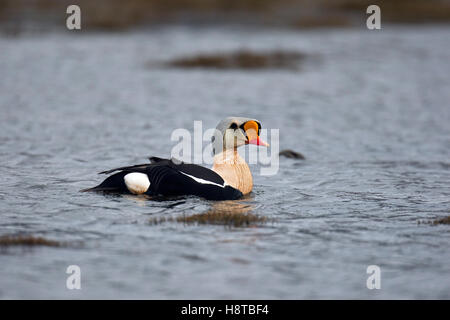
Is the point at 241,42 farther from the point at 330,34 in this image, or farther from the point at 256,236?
the point at 256,236

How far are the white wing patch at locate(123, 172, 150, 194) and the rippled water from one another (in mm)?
362

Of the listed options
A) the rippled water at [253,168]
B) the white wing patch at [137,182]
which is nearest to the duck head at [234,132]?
the rippled water at [253,168]

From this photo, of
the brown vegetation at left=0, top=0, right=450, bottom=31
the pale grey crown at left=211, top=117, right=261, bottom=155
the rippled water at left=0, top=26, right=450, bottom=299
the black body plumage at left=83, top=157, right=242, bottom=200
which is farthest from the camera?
the brown vegetation at left=0, top=0, right=450, bottom=31

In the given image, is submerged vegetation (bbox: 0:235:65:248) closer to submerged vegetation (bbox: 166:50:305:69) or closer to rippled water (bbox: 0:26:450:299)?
rippled water (bbox: 0:26:450:299)

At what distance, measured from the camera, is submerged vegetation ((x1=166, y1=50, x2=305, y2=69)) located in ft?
91.2

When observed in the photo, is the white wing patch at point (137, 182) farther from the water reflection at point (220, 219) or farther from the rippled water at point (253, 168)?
the water reflection at point (220, 219)

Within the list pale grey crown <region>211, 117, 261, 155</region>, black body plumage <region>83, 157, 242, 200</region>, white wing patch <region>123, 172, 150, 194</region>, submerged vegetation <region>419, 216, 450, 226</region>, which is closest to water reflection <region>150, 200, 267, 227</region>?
black body plumage <region>83, 157, 242, 200</region>

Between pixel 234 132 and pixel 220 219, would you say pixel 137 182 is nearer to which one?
pixel 234 132

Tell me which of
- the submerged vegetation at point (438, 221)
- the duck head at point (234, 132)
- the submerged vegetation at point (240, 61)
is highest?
the submerged vegetation at point (240, 61)

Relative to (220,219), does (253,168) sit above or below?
above

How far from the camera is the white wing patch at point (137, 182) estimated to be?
11227 millimetres

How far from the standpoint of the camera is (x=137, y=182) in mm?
11242

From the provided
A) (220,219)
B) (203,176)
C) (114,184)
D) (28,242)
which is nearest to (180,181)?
(203,176)

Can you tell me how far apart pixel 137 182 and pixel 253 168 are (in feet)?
12.4
